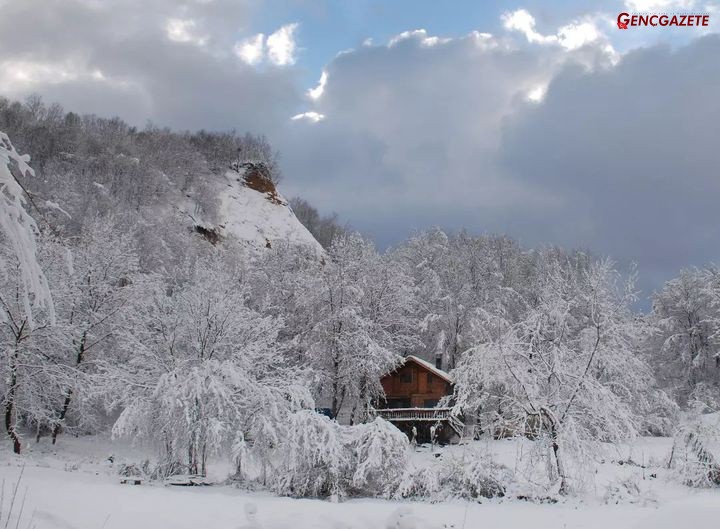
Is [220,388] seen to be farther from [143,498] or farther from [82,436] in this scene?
[82,436]

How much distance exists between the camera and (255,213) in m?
97.4

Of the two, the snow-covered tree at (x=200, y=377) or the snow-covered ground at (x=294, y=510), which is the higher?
the snow-covered tree at (x=200, y=377)

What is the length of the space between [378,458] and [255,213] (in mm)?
83688

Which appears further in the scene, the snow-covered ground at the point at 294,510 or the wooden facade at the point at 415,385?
the wooden facade at the point at 415,385

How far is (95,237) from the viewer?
98.2ft

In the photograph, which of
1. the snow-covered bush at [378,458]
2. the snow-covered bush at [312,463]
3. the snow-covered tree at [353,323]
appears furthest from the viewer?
the snow-covered tree at [353,323]

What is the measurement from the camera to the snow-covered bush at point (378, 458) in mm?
17188

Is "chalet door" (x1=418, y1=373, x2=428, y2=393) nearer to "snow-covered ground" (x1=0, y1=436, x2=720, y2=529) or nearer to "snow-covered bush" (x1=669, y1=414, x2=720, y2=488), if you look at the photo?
"snow-covered bush" (x1=669, y1=414, x2=720, y2=488)

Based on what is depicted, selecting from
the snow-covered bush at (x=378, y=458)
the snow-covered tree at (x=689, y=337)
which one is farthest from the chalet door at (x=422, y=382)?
the snow-covered bush at (x=378, y=458)

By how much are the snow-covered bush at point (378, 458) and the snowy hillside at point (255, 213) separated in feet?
208

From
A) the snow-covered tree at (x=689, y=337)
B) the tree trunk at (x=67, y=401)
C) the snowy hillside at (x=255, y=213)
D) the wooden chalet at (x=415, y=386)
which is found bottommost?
the tree trunk at (x=67, y=401)

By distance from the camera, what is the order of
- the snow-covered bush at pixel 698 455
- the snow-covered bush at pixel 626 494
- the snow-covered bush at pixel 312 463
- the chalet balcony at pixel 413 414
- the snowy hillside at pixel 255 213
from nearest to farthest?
the snow-covered bush at pixel 626 494, the snow-covered bush at pixel 312 463, the snow-covered bush at pixel 698 455, the chalet balcony at pixel 413 414, the snowy hillside at pixel 255 213

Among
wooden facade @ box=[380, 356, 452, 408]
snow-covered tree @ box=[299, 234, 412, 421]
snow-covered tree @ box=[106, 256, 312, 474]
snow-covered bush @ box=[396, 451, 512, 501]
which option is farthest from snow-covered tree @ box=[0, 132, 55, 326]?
wooden facade @ box=[380, 356, 452, 408]

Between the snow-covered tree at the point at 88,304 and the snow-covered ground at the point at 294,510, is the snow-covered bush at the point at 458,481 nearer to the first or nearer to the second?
the snow-covered ground at the point at 294,510
